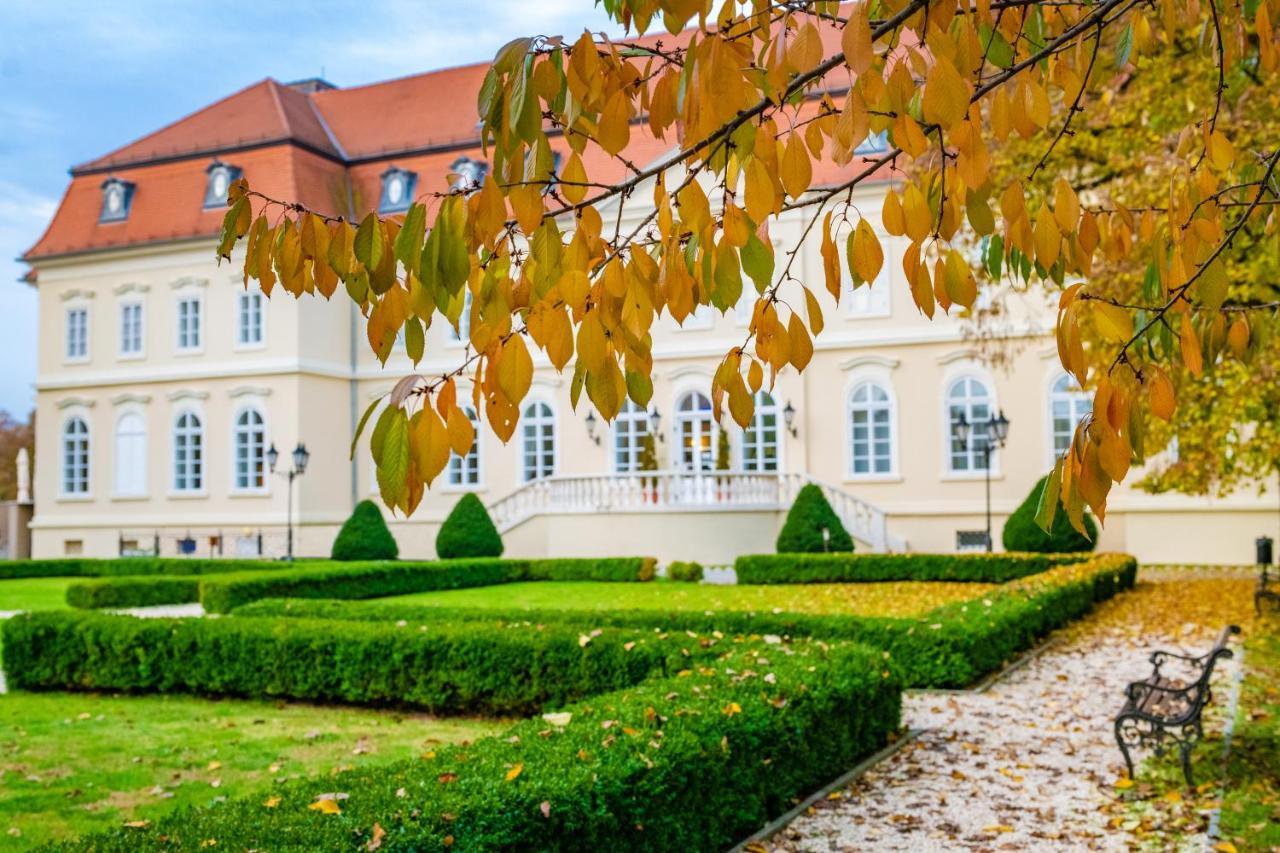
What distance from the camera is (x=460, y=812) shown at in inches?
146

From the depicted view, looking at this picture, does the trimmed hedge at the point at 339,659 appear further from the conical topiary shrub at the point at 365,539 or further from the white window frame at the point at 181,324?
the white window frame at the point at 181,324

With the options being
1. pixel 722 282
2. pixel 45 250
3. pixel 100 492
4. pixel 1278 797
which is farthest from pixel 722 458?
pixel 722 282

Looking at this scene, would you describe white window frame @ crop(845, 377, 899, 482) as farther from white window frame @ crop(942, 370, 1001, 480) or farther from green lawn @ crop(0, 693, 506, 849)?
green lawn @ crop(0, 693, 506, 849)

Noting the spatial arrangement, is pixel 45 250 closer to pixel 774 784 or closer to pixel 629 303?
pixel 774 784

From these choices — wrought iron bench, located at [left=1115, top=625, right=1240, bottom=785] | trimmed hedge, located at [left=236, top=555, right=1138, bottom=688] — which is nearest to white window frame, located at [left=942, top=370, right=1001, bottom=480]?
trimmed hedge, located at [left=236, top=555, right=1138, bottom=688]

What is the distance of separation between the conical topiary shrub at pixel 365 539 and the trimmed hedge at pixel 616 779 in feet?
53.3

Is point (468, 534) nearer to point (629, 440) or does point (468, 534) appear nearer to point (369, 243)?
point (629, 440)

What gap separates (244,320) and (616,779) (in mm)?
24736

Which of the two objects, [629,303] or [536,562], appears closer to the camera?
[629,303]

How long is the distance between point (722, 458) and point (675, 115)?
22.1 m

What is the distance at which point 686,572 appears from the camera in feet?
65.1

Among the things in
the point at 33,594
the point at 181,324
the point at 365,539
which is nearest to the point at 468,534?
the point at 365,539

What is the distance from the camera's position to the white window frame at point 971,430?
2292 centimetres

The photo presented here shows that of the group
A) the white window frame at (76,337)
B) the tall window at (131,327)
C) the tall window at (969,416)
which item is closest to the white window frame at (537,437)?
the tall window at (969,416)
